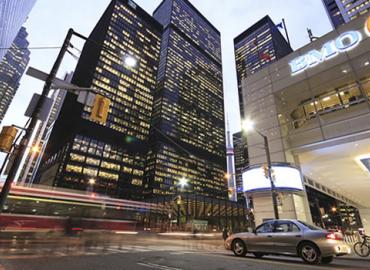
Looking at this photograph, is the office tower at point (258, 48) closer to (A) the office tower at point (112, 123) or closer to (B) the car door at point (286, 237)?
(A) the office tower at point (112, 123)

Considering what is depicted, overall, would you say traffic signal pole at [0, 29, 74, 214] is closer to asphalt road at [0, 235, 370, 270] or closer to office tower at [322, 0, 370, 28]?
asphalt road at [0, 235, 370, 270]

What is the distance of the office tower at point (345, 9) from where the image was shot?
8506 centimetres

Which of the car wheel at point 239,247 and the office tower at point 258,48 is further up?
the office tower at point 258,48

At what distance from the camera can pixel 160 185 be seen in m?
135

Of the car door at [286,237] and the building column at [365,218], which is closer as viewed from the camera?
the car door at [286,237]

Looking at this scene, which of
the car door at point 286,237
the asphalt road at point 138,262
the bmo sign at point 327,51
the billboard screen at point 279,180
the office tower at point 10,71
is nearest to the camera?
the asphalt road at point 138,262

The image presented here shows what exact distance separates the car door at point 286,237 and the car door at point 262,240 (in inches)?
8.0

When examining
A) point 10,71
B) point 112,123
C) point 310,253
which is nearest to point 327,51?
point 310,253

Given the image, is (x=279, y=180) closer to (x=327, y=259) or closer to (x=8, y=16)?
(x=327, y=259)

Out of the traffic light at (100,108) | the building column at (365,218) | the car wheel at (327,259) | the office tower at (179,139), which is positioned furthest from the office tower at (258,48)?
the traffic light at (100,108)

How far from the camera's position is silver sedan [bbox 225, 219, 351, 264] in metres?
7.41

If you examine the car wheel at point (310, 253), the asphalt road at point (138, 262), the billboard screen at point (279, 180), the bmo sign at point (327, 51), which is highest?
the bmo sign at point (327, 51)

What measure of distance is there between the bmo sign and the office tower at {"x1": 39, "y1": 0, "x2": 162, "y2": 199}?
280 ft

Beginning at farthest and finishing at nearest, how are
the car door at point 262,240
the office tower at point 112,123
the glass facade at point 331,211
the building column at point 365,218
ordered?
the office tower at point 112,123, the glass facade at point 331,211, the building column at point 365,218, the car door at point 262,240
